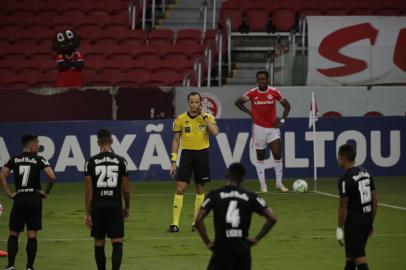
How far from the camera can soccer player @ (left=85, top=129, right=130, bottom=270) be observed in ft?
42.8

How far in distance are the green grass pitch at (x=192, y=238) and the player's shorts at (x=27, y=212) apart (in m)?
0.68

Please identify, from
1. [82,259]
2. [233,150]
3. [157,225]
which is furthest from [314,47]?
[82,259]

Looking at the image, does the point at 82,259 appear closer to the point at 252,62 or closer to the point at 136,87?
the point at 136,87

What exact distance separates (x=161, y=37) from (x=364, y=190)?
19797 millimetres

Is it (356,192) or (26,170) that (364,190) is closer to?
(356,192)

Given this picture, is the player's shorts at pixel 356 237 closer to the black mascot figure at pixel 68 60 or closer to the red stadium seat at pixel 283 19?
the black mascot figure at pixel 68 60

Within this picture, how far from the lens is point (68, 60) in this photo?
2806 cm

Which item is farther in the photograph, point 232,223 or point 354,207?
point 354,207

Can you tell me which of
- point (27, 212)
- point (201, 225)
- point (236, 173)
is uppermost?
point (236, 173)

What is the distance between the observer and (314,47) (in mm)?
28594

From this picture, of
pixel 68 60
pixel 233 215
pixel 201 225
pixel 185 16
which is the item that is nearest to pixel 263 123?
pixel 68 60

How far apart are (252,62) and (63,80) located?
22.3 feet

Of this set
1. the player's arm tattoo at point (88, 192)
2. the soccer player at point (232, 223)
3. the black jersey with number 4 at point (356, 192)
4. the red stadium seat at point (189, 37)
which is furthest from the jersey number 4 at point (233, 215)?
the red stadium seat at point (189, 37)

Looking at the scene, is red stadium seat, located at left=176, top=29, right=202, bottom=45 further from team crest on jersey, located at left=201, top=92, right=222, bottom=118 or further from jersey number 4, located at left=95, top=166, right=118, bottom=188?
jersey number 4, located at left=95, top=166, right=118, bottom=188
